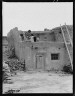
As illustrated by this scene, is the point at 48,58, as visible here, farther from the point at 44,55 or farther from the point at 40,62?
the point at 40,62

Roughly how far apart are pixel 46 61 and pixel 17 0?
15.7m

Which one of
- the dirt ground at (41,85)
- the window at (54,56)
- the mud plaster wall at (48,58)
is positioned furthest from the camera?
the window at (54,56)

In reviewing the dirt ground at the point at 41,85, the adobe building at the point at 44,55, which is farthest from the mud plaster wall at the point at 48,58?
the dirt ground at the point at 41,85

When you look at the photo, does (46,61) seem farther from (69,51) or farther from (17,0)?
(17,0)

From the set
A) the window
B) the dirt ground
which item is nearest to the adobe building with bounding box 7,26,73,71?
the window

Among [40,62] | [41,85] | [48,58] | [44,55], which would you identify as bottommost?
[41,85]

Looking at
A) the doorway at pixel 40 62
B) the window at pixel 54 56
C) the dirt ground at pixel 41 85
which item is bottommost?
the dirt ground at pixel 41 85

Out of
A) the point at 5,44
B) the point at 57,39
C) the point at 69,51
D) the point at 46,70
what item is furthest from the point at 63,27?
the point at 5,44

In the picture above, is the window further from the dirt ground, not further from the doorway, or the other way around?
the dirt ground

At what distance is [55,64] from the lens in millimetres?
17656

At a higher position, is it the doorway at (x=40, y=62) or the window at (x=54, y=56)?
the window at (x=54, y=56)

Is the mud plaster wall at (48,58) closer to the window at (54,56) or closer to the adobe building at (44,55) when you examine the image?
the adobe building at (44,55)

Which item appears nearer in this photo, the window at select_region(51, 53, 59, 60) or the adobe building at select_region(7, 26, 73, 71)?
the adobe building at select_region(7, 26, 73, 71)

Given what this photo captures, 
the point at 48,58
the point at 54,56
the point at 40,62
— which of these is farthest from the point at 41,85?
the point at 54,56
